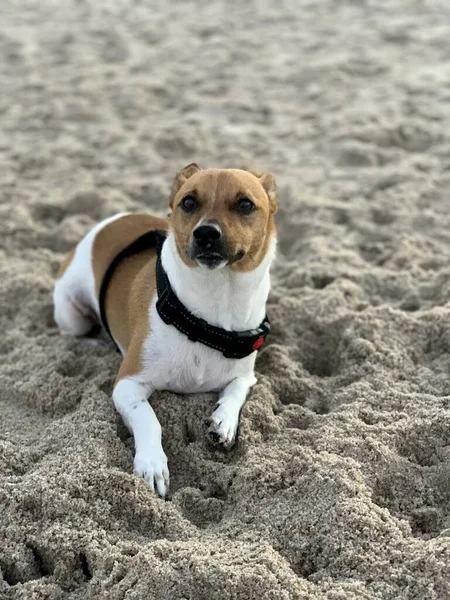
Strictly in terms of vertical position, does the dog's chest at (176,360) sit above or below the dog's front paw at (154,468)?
above

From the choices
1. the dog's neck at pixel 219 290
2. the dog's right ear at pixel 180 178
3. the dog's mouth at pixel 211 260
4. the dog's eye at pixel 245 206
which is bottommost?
the dog's neck at pixel 219 290

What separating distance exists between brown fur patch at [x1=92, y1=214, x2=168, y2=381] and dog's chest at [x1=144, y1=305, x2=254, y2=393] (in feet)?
0.19

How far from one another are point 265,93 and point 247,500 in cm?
494

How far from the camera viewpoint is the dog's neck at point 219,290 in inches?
111

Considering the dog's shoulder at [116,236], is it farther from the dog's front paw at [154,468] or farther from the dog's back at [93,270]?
the dog's front paw at [154,468]

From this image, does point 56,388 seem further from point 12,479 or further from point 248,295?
point 248,295

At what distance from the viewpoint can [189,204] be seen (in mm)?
2828

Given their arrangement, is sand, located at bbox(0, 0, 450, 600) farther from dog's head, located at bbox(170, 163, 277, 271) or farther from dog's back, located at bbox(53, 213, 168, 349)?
dog's head, located at bbox(170, 163, 277, 271)

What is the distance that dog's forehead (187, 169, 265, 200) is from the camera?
9.18 feet

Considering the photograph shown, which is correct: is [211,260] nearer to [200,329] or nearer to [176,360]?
[200,329]

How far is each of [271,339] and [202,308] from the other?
0.77 metres

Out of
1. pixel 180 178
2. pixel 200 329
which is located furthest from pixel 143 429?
pixel 180 178

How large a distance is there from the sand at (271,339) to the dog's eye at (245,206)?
0.83 m

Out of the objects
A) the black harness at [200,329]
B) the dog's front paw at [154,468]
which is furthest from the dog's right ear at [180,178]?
the dog's front paw at [154,468]
